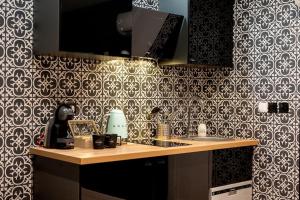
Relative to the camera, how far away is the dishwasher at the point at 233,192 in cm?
323

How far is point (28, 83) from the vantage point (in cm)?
280

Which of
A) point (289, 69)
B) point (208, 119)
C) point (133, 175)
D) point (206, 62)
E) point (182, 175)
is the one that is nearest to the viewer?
point (133, 175)

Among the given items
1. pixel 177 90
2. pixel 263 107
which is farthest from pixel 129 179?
pixel 263 107

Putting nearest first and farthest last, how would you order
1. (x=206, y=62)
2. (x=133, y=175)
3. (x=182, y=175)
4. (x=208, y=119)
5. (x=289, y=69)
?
1. (x=133, y=175)
2. (x=182, y=175)
3. (x=289, y=69)
4. (x=206, y=62)
5. (x=208, y=119)

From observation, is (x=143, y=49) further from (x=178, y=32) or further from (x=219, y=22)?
(x=219, y=22)

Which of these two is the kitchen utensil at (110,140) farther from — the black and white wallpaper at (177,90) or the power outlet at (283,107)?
the power outlet at (283,107)

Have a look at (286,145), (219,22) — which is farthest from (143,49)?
(286,145)

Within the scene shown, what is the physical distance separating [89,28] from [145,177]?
1.07 metres

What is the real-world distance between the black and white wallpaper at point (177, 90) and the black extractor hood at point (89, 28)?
0.60ft

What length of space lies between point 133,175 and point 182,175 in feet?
1.67

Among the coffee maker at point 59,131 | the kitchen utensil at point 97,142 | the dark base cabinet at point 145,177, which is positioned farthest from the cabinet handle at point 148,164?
the coffee maker at point 59,131

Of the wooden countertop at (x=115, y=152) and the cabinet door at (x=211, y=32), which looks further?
the cabinet door at (x=211, y=32)

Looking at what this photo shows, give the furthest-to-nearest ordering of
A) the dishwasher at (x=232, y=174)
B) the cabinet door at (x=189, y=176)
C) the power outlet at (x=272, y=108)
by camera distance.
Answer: the power outlet at (x=272, y=108), the dishwasher at (x=232, y=174), the cabinet door at (x=189, y=176)

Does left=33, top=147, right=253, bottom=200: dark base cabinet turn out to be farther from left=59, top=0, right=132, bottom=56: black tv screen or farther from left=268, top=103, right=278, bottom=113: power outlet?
left=59, top=0, right=132, bottom=56: black tv screen
